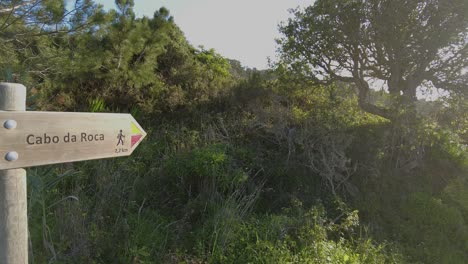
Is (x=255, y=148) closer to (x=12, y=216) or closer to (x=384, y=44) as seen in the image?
(x=384, y=44)

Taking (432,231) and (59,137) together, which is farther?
(432,231)

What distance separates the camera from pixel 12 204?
157 centimetres

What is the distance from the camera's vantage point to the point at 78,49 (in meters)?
6.14

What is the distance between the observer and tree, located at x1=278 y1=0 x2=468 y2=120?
714 centimetres

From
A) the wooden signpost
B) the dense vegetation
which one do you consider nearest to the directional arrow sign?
the wooden signpost

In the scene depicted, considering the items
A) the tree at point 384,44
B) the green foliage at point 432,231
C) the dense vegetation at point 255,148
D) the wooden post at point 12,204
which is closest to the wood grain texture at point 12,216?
the wooden post at point 12,204

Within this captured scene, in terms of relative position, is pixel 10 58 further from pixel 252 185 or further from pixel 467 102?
pixel 467 102

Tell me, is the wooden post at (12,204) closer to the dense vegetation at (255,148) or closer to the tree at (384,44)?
the dense vegetation at (255,148)

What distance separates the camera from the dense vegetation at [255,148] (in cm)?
Answer: 364

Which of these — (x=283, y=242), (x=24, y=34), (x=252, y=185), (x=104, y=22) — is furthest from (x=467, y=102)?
(x=24, y=34)

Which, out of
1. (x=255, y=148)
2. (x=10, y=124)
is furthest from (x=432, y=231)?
(x=10, y=124)

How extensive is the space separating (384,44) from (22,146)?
24.9 ft

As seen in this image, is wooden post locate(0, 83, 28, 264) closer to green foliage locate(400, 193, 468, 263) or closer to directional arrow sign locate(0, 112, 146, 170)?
directional arrow sign locate(0, 112, 146, 170)

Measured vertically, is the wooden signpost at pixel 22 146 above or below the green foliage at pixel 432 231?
above
